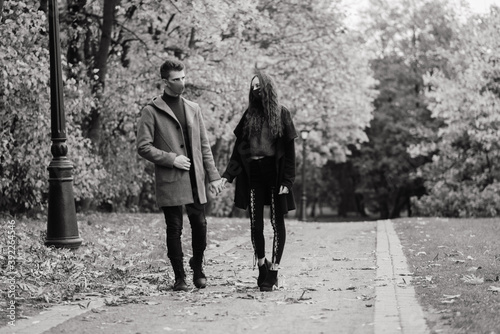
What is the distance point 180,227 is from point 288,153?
1.24 metres

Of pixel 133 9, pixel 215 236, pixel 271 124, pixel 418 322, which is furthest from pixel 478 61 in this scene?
pixel 418 322

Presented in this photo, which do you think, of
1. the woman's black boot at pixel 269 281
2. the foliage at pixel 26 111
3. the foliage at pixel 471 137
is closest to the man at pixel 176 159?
the woman's black boot at pixel 269 281

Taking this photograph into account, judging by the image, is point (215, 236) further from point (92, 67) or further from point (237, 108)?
point (237, 108)

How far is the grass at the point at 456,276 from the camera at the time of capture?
5.54m

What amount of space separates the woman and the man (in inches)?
11.5

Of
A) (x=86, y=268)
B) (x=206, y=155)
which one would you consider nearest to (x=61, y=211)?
(x=86, y=268)

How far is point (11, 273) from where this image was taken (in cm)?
774

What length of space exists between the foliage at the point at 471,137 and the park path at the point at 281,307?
15.6 meters

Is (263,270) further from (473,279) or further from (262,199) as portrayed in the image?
(473,279)

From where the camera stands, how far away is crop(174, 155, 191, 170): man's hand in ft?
23.9

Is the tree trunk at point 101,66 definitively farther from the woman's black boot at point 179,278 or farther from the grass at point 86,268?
the woman's black boot at point 179,278

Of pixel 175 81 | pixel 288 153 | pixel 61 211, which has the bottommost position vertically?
pixel 61 211

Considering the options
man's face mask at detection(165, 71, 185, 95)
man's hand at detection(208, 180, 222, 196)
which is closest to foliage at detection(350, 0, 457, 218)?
man's hand at detection(208, 180, 222, 196)

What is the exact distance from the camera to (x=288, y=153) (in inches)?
289
